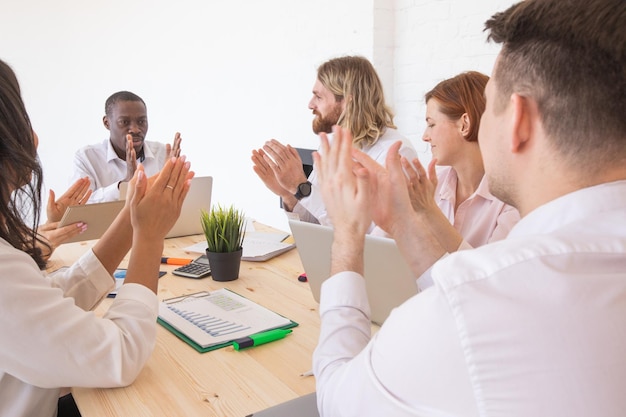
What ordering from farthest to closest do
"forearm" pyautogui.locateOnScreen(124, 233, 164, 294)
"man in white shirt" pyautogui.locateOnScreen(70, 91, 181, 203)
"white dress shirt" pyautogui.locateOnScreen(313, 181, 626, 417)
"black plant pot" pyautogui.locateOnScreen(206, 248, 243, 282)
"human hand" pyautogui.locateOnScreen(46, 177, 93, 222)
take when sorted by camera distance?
1. "man in white shirt" pyautogui.locateOnScreen(70, 91, 181, 203)
2. "human hand" pyautogui.locateOnScreen(46, 177, 93, 222)
3. "black plant pot" pyautogui.locateOnScreen(206, 248, 243, 282)
4. "forearm" pyautogui.locateOnScreen(124, 233, 164, 294)
5. "white dress shirt" pyautogui.locateOnScreen(313, 181, 626, 417)

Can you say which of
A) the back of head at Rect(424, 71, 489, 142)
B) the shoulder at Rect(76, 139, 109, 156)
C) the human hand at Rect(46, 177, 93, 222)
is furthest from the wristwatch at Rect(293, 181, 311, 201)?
the shoulder at Rect(76, 139, 109, 156)

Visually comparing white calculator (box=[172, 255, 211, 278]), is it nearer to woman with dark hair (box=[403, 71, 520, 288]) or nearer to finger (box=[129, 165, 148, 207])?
finger (box=[129, 165, 148, 207])

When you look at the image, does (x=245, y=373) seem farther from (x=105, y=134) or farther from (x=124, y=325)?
(x=105, y=134)

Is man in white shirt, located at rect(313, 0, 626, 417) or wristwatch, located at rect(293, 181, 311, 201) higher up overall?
man in white shirt, located at rect(313, 0, 626, 417)

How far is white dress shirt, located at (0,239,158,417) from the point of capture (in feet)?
2.81

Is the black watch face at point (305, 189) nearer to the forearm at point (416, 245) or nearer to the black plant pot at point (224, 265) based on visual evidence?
the black plant pot at point (224, 265)

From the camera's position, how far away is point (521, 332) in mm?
516

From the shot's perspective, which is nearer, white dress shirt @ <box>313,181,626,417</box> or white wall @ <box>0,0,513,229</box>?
white dress shirt @ <box>313,181,626,417</box>

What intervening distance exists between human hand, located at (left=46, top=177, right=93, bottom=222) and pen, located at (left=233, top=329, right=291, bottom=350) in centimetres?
102

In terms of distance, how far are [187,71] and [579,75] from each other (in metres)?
3.95

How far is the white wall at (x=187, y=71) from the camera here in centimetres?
353

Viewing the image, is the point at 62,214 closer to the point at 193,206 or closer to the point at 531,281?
the point at 193,206

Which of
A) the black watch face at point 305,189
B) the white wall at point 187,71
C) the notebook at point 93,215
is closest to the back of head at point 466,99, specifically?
the black watch face at point 305,189

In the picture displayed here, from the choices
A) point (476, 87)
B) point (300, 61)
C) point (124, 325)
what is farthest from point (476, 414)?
point (300, 61)
